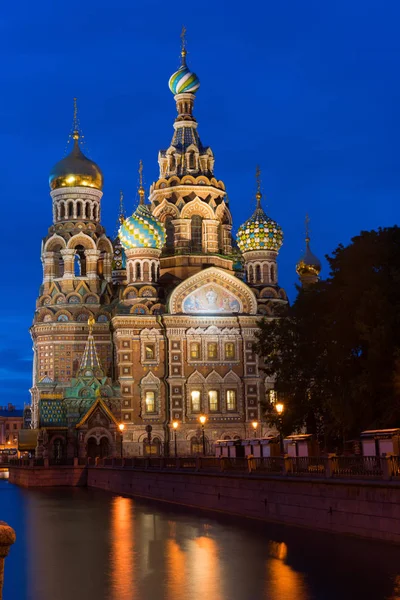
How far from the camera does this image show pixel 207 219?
66.5m

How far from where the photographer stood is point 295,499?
2764cm

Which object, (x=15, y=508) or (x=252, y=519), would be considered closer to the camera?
(x=252, y=519)

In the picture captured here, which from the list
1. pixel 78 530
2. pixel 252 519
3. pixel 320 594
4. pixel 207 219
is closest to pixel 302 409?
pixel 252 519

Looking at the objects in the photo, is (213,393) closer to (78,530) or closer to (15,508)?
(15,508)

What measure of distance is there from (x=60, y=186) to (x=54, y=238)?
397cm

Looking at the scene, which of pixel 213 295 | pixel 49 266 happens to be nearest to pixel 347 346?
pixel 213 295

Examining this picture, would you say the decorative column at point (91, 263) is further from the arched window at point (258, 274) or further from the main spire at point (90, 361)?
the arched window at point (258, 274)

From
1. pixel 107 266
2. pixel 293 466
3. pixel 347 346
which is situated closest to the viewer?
pixel 293 466

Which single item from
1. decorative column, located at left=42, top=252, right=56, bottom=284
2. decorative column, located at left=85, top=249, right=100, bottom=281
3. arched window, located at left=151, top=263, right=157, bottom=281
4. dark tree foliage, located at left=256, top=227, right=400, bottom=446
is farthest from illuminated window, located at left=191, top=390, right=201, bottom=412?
Answer: dark tree foliage, located at left=256, top=227, right=400, bottom=446

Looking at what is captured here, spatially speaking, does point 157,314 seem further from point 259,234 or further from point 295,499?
point 295,499

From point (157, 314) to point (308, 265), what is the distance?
18.2 meters

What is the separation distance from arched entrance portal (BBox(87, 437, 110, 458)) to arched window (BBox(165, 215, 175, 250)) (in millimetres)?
14174

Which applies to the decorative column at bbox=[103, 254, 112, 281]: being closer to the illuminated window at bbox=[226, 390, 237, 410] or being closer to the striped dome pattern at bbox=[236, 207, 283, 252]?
the striped dome pattern at bbox=[236, 207, 283, 252]

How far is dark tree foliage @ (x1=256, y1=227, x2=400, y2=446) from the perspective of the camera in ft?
99.2
